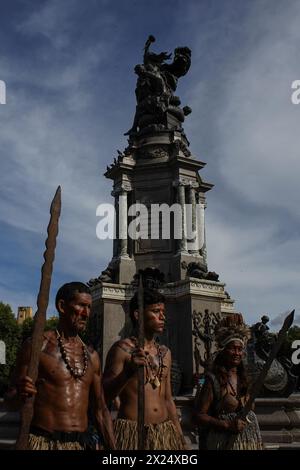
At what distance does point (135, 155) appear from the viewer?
904 inches

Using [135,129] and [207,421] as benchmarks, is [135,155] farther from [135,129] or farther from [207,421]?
[207,421]

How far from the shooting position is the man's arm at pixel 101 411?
4664 millimetres

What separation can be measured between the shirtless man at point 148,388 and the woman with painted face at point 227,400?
32cm

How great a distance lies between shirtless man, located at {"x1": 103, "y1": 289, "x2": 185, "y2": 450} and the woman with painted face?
0.32 metres

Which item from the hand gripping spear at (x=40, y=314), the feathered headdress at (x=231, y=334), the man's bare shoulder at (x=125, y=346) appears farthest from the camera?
the feathered headdress at (x=231, y=334)

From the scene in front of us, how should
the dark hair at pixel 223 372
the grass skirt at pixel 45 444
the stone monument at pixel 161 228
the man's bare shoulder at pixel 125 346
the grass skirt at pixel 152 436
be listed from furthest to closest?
the stone monument at pixel 161 228 → the dark hair at pixel 223 372 → the man's bare shoulder at pixel 125 346 → the grass skirt at pixel 152 436 → the grass skirt at pixel 45 444

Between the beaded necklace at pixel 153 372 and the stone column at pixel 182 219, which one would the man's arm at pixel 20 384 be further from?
the stone column at pixel 182 219

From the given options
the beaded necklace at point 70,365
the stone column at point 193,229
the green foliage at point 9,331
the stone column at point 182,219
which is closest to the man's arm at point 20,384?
the beaded necklace at point 70,365

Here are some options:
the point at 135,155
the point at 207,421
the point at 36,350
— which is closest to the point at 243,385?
the point at 207,421

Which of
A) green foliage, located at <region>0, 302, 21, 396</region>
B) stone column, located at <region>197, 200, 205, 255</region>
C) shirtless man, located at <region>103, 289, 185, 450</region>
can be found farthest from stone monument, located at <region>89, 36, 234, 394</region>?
green foliage, located at <region>0, 302, 21, 396</region>

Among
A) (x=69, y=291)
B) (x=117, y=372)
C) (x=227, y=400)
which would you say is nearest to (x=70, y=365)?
(x=69, y=291)

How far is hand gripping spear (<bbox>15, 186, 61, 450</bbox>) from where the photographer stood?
3775 millimetres
